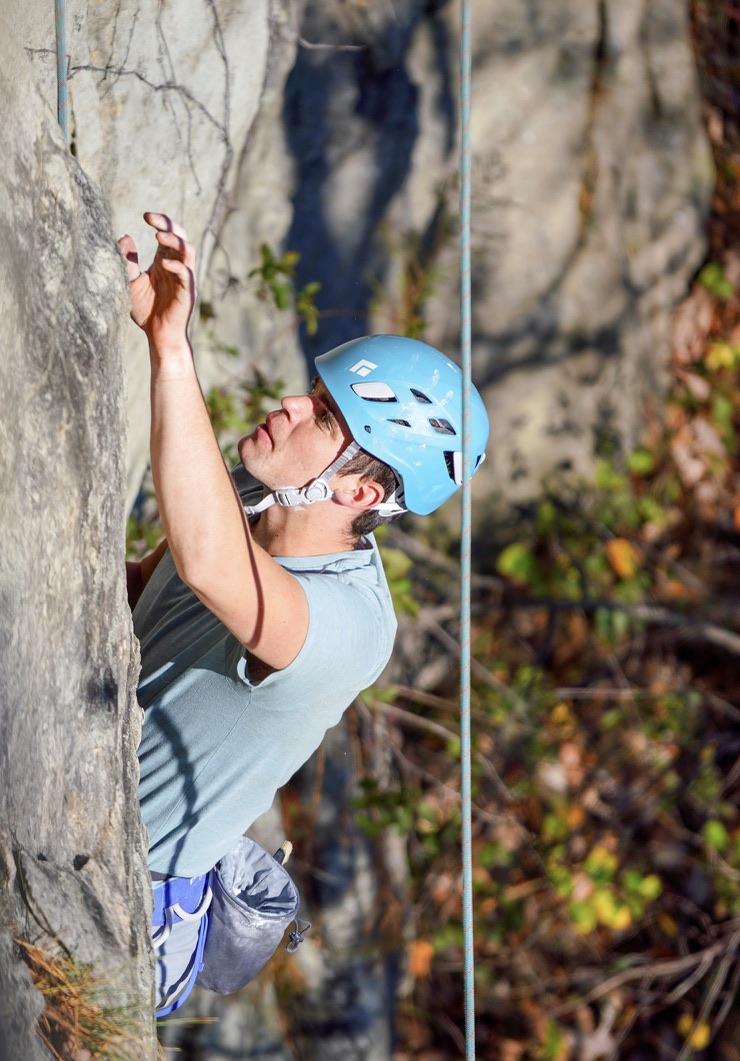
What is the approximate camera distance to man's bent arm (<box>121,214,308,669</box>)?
154cm

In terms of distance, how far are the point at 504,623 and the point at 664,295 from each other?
1909 millimetres

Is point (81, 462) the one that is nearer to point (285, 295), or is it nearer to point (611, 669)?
point (285, 295)

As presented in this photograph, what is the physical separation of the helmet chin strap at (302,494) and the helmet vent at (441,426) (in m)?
0.22

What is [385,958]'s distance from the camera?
4.59m

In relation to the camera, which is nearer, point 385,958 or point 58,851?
point 58,851

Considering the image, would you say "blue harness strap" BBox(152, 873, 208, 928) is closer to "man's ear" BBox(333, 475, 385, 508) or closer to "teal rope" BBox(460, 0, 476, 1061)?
"teal rope" BBox(460, 0, 476, 1061)

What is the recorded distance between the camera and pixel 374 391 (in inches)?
78.7

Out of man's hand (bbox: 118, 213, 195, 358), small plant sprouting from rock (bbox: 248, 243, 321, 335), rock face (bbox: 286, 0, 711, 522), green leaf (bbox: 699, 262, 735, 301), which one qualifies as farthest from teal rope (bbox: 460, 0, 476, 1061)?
green leaf (bbox: 699, 262, 735, 301)

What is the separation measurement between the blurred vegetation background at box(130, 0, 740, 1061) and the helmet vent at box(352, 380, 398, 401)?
9.06 ft

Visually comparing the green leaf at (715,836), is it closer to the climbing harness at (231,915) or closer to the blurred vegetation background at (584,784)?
the blurred vegetation background at (584,784)

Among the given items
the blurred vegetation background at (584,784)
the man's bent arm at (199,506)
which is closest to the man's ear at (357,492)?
the man's bent arm at (199,506)

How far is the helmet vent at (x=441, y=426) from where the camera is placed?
80.7 inches

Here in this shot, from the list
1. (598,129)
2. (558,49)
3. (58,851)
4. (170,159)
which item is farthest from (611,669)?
(58,851)

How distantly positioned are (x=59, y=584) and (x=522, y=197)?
3.72 metres
